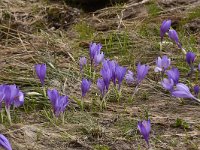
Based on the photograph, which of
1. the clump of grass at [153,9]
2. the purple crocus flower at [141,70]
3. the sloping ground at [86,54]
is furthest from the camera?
the clump of grass at [153,9]

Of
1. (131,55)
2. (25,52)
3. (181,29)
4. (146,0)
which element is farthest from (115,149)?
(146,0)

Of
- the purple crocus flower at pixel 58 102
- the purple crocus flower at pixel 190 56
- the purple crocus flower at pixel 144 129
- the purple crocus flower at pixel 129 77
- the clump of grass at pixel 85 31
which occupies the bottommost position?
the purple crocus flower at pixel 144 129

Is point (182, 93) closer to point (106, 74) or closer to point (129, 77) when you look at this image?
point (106, 74)

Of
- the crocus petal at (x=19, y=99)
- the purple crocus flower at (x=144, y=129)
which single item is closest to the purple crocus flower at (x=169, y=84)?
the purple crocus flower at (x=144, y=129)

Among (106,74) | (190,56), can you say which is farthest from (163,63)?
(106,74)

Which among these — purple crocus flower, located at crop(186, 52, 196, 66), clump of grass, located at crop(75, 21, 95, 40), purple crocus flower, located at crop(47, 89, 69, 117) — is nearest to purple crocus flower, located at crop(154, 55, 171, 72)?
purple crocus flower, located at crop(186, 52, 196, 66)

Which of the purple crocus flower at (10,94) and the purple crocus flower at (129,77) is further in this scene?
the purple crocus flower at (129,77)

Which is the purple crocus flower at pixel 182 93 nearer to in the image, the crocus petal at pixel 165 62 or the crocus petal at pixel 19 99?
the crocus petal at pixel 165 62

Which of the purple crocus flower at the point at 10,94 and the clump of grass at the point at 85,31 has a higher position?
the clump of grass at the point at 85,31

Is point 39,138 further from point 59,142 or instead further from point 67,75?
point 67,75
